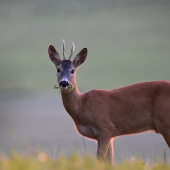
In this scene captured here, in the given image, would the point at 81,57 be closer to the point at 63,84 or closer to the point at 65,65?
the point at 65,65

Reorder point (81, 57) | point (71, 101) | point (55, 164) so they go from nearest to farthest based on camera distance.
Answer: point (55, 164) < point (71, 101) < point (81, 57)

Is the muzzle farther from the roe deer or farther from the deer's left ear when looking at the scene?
the deer's left ear

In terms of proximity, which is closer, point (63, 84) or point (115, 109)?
point (63, 84)

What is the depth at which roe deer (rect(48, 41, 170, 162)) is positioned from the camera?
262 inches

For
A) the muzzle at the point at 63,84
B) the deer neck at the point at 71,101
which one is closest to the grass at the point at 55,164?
the muzzle at the point at 63,84

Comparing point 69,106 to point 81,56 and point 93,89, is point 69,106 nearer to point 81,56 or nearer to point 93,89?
point 93,89

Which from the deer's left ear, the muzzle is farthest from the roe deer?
the deer's left ear

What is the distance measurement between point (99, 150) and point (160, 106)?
1.88 metres

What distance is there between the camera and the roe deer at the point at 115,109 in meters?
6.65

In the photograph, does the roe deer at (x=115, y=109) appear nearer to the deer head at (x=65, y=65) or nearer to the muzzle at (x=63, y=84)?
the deer head at (x=65, y=65)

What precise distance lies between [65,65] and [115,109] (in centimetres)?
173

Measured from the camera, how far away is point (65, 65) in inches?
274

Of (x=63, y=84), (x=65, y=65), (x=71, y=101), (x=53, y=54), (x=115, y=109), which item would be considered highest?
(x=53, y=54)

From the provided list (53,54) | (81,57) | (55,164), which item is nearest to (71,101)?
(81,57)
